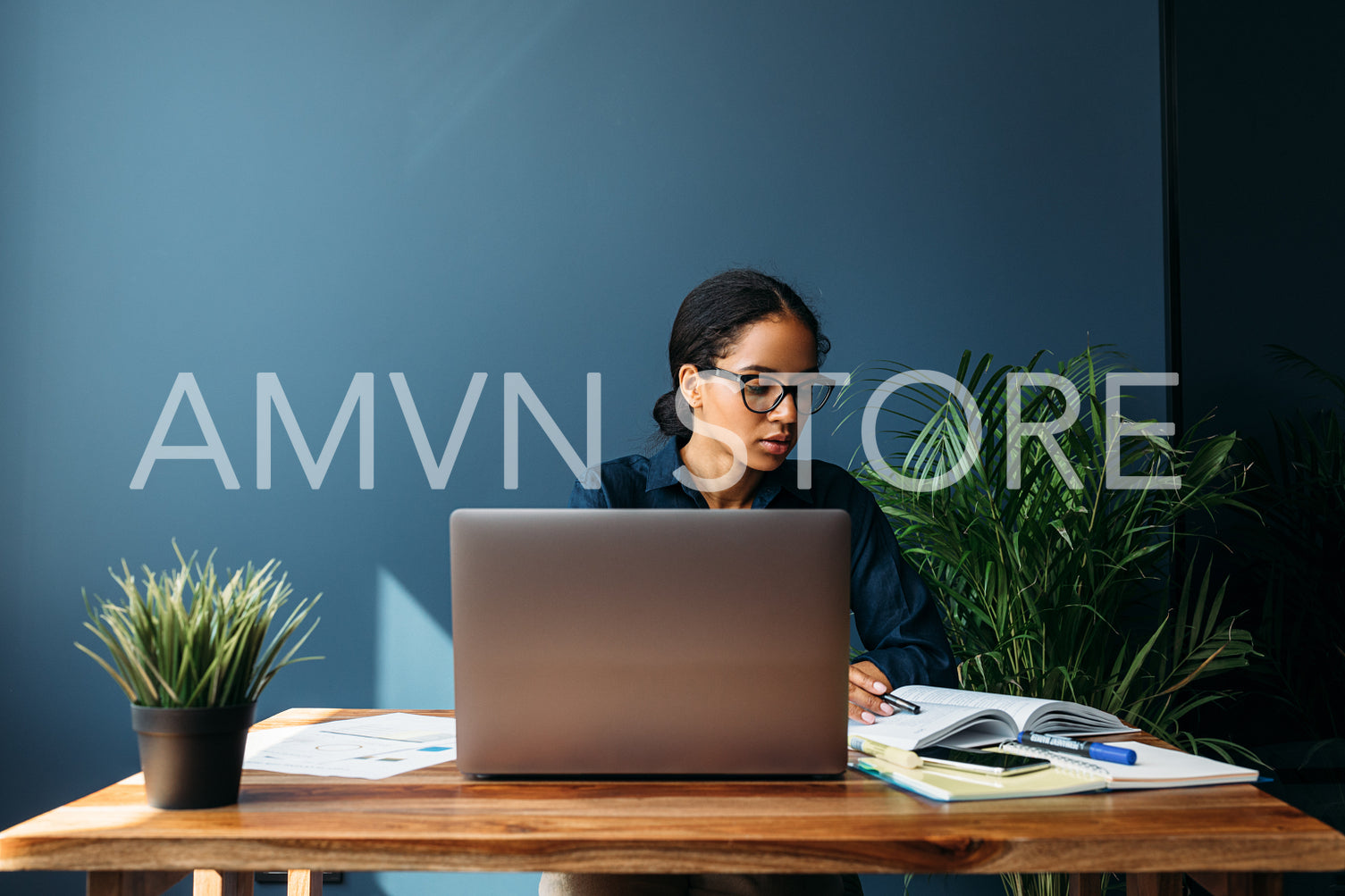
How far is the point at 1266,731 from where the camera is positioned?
8.25 feet

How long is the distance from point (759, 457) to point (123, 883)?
125 centimetres

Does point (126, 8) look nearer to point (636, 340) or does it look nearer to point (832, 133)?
point (636, 340)

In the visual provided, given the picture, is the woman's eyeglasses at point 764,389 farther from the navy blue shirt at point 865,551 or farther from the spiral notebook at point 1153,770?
the spiral notebook at point 1153,770

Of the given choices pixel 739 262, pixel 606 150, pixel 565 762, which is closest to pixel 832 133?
pixel 739 262

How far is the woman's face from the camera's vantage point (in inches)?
73.8

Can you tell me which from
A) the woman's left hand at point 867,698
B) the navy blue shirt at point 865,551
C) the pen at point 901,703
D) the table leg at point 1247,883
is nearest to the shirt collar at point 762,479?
the navy blue shirt at point 865,551

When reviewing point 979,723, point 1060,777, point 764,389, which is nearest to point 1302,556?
point 764,389

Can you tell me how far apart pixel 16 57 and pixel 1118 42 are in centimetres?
316

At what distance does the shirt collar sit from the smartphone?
918 mm

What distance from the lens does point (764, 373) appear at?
1.86 metres

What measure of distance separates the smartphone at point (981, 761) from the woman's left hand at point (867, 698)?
0.56 ft

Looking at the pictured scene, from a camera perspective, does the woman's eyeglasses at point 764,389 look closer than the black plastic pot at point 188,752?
No

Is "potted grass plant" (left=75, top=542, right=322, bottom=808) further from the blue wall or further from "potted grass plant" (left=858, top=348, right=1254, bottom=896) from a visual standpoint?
the blue wall

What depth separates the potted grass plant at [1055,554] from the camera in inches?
90.6
